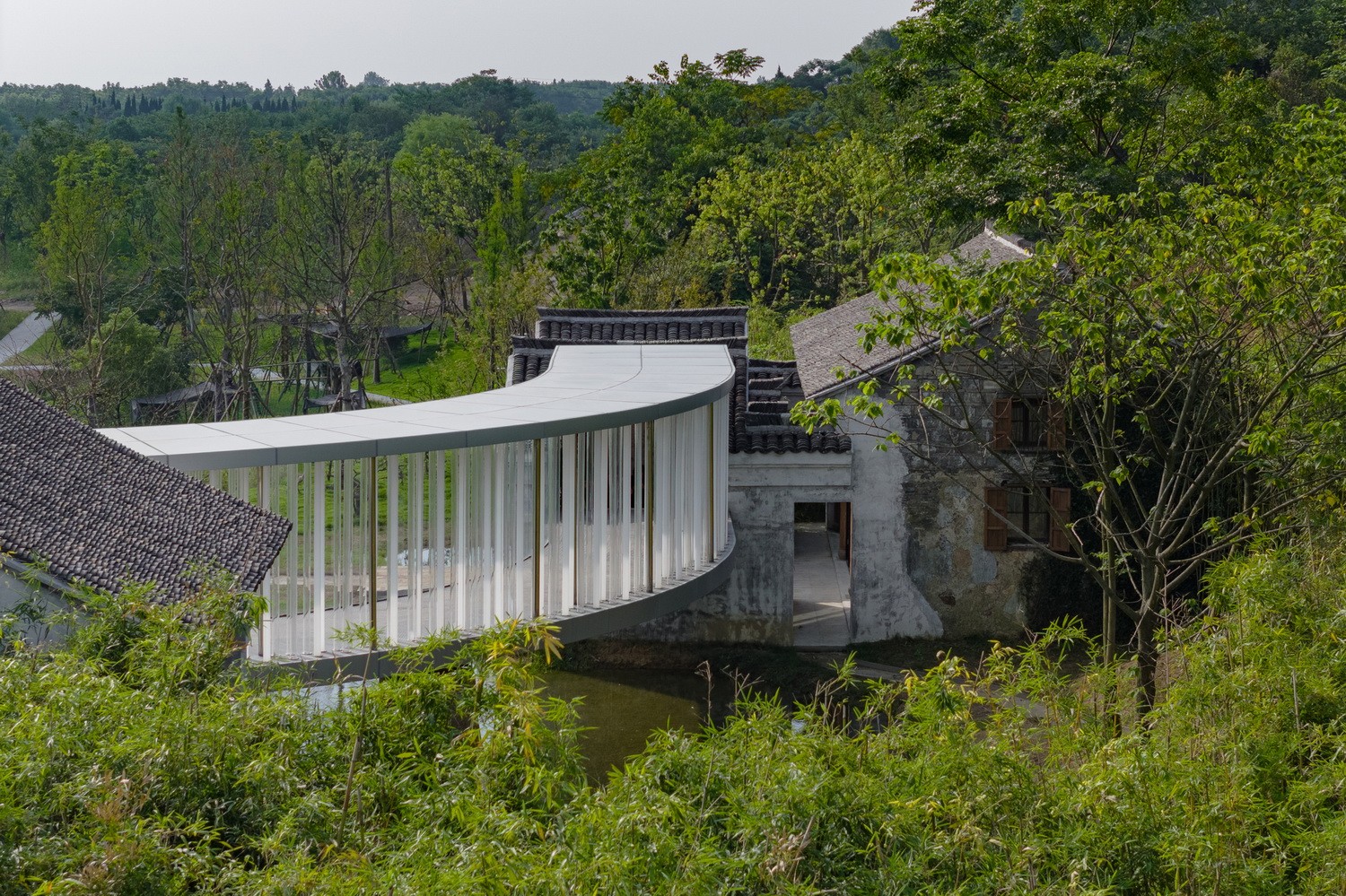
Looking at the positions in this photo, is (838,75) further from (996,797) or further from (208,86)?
(208,86)

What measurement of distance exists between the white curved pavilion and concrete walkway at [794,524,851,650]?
455 centimetres

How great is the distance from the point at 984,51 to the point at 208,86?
474 ft

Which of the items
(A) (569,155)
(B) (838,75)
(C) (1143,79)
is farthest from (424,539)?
(B) (838,75)

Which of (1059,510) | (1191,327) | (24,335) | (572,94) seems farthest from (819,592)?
(572,94)

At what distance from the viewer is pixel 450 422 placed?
407 inches

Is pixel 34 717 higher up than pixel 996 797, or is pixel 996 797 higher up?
pixel 34 717

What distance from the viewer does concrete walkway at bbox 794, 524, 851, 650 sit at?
693 inches

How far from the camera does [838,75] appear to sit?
274ft

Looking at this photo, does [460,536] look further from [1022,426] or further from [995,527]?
[1022,426]

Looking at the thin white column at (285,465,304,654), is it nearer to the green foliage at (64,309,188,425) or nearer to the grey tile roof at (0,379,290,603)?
the grey tile roof at (0,379,290,603)

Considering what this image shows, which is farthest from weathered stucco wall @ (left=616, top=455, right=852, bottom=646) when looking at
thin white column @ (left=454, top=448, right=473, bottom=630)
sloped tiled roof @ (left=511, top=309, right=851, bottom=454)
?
thin white column @ (left=454, top=448, right=473, bottom=630)

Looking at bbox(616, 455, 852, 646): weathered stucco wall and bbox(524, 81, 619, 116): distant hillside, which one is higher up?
bbox(524, 81, 619, 116): distant hillside

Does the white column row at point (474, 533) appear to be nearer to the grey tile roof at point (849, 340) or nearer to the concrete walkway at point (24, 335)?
the grey tile roof at point (849, 340)

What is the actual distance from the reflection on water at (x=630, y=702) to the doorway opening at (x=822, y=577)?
1.92m
